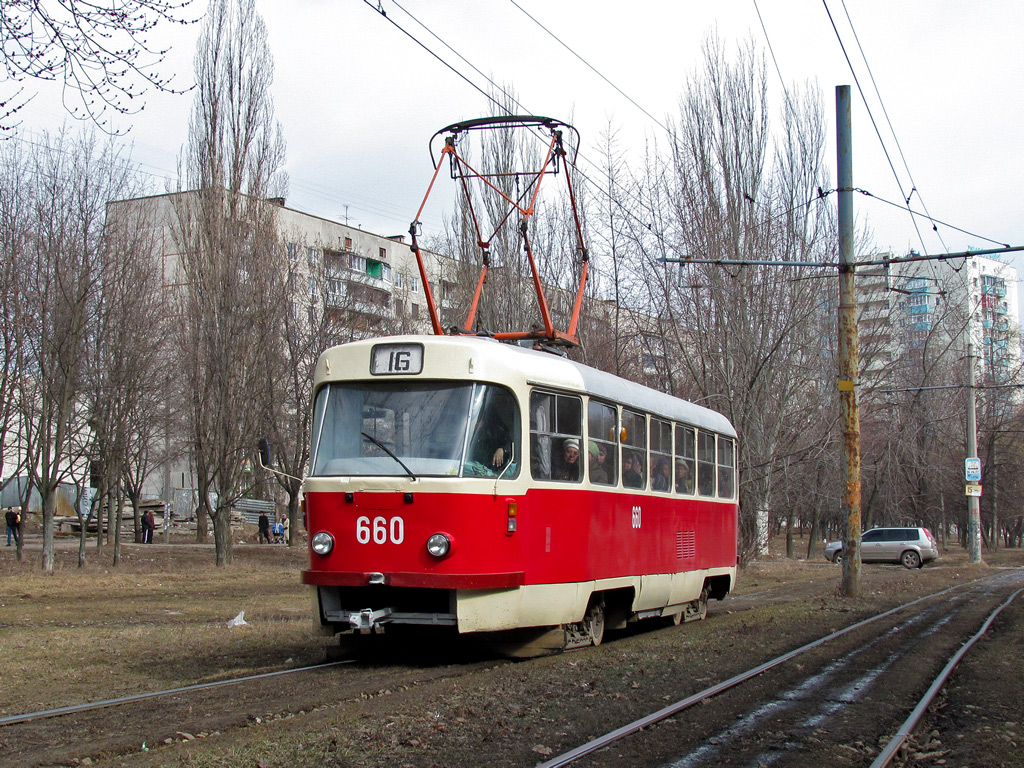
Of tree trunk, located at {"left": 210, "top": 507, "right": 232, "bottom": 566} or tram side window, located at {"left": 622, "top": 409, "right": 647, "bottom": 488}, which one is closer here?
tram side window, located at {"left": 622, "top": 409, "right": 647, "bottom": 488}

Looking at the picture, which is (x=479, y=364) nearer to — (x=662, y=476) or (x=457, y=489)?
(x=457, y=489)

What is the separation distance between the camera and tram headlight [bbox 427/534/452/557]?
8.73 metres

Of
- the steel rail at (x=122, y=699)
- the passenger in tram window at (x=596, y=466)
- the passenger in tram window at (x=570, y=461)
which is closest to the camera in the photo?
the steel rail at (x=122, y=699)

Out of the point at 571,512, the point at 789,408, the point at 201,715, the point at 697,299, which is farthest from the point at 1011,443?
Answer: the point at 201,715

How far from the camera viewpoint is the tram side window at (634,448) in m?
11.3

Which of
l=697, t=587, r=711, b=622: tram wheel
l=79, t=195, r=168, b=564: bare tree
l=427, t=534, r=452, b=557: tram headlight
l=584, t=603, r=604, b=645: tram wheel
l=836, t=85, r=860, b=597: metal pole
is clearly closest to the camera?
l=427, t=534, r=452, b=557: tram headlight

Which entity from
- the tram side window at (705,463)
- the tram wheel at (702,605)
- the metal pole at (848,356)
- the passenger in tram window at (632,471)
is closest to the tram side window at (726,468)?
the tram side window at (705,463)

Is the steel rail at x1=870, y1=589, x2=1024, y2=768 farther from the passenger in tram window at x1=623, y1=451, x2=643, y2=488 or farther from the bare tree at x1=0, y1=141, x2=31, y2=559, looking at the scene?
the bare tree at x1=0, y1=141, x2=31, y2=559

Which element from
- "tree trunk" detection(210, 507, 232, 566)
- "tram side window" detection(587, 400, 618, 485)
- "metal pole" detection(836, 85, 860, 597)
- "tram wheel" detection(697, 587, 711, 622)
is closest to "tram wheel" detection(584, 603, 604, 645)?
"tram side window" detection(587, 400, 618, 485)

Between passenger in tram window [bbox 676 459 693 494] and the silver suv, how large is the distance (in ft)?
84.0

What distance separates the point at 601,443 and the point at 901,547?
30.3 m

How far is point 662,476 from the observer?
1255 cm

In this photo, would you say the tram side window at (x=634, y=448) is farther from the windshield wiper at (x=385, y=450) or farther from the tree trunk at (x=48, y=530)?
the tree trunk at (x=48, y=530)

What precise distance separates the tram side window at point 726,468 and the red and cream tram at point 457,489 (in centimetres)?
482
